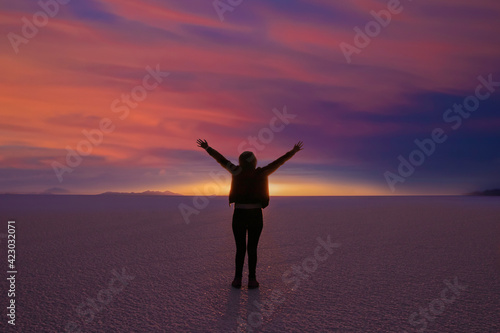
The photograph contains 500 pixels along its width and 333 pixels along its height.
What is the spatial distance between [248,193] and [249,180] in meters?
0.19

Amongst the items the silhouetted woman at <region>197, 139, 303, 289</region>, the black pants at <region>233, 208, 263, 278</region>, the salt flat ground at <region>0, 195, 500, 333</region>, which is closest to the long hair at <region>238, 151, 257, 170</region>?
the silhouetted woman at <region>197, 139, 303, 289</region>

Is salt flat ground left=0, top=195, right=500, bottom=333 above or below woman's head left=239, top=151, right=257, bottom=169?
below

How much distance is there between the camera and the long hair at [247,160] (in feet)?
18.9

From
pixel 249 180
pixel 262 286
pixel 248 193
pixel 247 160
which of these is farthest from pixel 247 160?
pixel 262 286

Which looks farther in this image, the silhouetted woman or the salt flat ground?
the silhouetted woman

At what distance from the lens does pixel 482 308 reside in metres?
4.80

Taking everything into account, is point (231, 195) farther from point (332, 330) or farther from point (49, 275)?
point (49, 275)

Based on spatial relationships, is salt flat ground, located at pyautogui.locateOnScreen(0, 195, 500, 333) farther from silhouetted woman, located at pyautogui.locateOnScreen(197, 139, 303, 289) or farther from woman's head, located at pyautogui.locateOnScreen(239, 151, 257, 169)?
woman's head, located at pyautogui.locateOnScreen(239, 151, 257, 169)

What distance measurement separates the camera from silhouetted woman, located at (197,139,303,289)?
576 centimetres

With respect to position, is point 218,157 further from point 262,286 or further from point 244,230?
point 262,286

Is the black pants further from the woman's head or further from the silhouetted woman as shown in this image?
the woman's head

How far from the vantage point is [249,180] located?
577 centimetres

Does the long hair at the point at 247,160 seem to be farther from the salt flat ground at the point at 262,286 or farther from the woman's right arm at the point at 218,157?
the salt flat ground at the point at 262,286

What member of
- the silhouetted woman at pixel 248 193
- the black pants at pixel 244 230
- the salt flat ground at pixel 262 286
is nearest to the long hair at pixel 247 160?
the silhouetted woman at pixel 248 193
